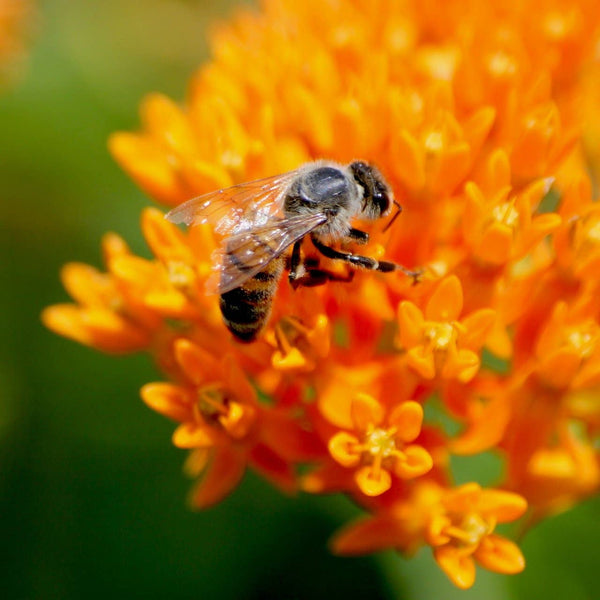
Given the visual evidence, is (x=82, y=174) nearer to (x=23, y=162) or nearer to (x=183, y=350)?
(x=23, y=162)

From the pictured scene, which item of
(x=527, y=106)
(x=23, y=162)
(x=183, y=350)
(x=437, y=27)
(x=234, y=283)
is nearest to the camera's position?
(x=234, y=283)

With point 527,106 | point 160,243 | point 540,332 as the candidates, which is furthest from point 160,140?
point 540,332

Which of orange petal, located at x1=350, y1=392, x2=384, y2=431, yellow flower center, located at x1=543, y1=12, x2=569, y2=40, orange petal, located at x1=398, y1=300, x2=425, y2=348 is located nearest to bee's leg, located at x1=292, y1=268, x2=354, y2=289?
orange petal, located at x1=398, y1=300, x2=425, y2=348

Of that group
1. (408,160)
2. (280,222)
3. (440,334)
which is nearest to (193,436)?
(280,222)

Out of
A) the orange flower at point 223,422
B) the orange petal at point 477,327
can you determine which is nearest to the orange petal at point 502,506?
the orange petal at point 477,327

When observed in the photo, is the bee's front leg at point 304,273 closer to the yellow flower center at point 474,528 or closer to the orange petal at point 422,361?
the orange petal at point 422,361

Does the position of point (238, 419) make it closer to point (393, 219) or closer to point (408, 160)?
point (393, 219)
